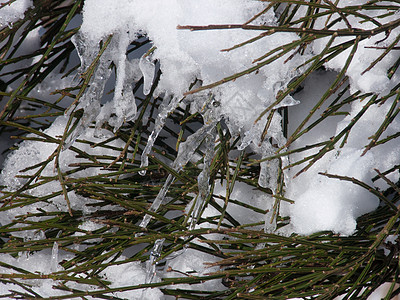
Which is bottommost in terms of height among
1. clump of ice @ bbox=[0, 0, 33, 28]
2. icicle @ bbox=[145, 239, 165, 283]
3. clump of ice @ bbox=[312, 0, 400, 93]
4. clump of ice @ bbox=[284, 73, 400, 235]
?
icicle @ bbox=[145, 239, 165, 283]

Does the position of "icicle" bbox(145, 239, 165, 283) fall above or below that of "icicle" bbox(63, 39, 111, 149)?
below

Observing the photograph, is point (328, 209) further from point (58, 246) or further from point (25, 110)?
point (25, 110)

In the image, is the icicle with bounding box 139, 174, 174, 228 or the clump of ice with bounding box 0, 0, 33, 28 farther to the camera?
the clump of ice with bounding box 0, 0, 33, 28

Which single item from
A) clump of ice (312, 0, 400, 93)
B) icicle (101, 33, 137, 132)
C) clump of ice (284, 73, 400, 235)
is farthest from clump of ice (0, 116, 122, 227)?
clump of ice (312, 0, 400, 93)

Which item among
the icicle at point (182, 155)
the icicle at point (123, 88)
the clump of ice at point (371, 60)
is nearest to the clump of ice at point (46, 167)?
the icicle at point (123, 88)

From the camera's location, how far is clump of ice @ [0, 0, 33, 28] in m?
1.05

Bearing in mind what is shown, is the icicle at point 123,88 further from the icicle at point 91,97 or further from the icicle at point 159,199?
the icicle at point 159,199

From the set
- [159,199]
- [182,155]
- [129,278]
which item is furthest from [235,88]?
[129,278]

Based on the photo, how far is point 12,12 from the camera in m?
1.06

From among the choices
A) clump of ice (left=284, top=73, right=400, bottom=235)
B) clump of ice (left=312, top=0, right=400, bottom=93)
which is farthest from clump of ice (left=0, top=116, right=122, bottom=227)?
clump of ice (left=312, top=0, right=400, bottom=93)

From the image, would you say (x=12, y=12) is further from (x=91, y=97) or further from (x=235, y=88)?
(x=235, y=88)

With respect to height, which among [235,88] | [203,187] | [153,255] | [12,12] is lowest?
[153,255]

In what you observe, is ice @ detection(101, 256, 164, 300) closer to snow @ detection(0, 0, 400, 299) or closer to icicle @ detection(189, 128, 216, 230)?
snow @ detection(0, 0, 400, 299)

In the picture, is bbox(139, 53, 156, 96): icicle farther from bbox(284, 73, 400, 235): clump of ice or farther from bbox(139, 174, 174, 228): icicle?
bbox(284, 73, 400, 235): clump of ice
